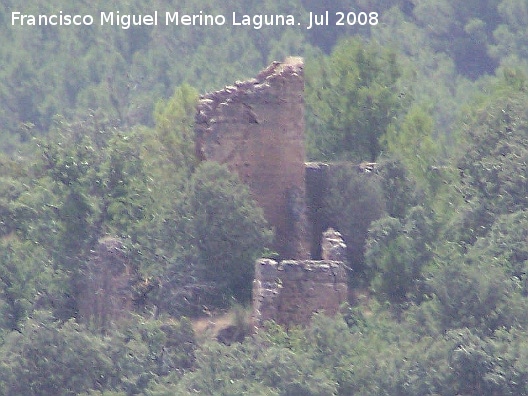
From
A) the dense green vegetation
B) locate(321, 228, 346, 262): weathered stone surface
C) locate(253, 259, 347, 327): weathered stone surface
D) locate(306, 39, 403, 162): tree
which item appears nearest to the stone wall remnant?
locate(253, 259, 347, 327): weathered stone surface

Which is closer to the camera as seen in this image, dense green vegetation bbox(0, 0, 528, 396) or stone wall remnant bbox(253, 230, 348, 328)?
dense green vegetation bbox(0, 0, 528, 396)

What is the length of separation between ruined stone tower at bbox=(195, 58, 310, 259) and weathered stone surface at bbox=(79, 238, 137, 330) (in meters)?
1.56

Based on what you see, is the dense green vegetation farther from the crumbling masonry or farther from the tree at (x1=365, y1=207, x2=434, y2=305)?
the crumbling masonry

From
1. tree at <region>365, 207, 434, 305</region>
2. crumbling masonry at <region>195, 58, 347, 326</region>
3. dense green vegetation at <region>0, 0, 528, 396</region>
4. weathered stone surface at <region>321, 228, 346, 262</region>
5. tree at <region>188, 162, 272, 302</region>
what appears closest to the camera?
dense green vegetation at <region>0, 0, 528, 396</region>

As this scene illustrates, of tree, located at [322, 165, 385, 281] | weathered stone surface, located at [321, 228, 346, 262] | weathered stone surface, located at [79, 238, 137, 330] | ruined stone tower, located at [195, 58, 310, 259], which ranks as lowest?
weathered stone surface, located at [79, 238, 137, 330]

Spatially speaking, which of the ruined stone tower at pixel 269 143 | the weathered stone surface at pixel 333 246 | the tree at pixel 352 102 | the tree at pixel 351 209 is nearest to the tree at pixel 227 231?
the ruined stone tower at pixel 269 143

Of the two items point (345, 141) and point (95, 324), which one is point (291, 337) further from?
point (345, 141)

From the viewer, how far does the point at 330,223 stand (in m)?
23.2

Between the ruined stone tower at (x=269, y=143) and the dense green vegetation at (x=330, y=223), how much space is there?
344 mm

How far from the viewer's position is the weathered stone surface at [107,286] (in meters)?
22.3

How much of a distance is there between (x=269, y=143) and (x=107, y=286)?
2.47 metres

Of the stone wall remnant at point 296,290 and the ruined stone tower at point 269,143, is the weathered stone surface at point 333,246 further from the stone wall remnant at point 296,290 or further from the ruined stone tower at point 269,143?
the stone wall remnant at point 296,290

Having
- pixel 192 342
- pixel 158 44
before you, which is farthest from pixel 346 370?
pixel 158 44

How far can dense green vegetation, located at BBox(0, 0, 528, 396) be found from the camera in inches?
794
